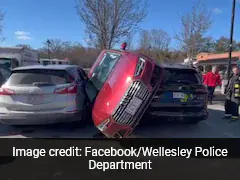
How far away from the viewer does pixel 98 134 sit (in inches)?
215

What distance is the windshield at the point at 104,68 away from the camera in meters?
5.71

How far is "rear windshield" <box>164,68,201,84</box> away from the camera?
539cm

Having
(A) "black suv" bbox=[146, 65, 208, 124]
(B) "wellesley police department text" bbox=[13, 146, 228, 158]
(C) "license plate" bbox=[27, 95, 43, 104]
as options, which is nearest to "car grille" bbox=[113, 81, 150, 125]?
(B) "wellesley police department text" bbox=[13, 146, 228, 158]

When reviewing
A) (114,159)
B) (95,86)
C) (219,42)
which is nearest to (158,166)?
(114,159)

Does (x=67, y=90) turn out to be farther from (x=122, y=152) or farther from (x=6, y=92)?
(x=122, y=152)

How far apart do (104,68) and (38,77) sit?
5.32 ft

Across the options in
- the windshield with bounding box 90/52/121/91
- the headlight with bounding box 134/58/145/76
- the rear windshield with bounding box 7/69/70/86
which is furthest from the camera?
the windshield with bounding box 90/52/121/91

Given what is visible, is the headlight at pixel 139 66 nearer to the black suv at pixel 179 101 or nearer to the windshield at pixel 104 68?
the black suv at pixel 179 101

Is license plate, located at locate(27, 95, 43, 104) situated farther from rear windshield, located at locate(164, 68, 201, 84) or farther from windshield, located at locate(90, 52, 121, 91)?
rear windshield, located at locate(164, 68, 201, 84)

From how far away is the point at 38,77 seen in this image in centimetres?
512

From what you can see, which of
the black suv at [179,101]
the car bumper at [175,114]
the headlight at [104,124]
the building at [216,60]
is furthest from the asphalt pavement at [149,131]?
the building at [216,60]

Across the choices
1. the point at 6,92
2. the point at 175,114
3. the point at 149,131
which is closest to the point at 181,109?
the point at 175,114

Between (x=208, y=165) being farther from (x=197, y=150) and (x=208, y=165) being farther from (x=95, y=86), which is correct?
(x=95, y=86)

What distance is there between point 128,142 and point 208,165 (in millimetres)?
1673
